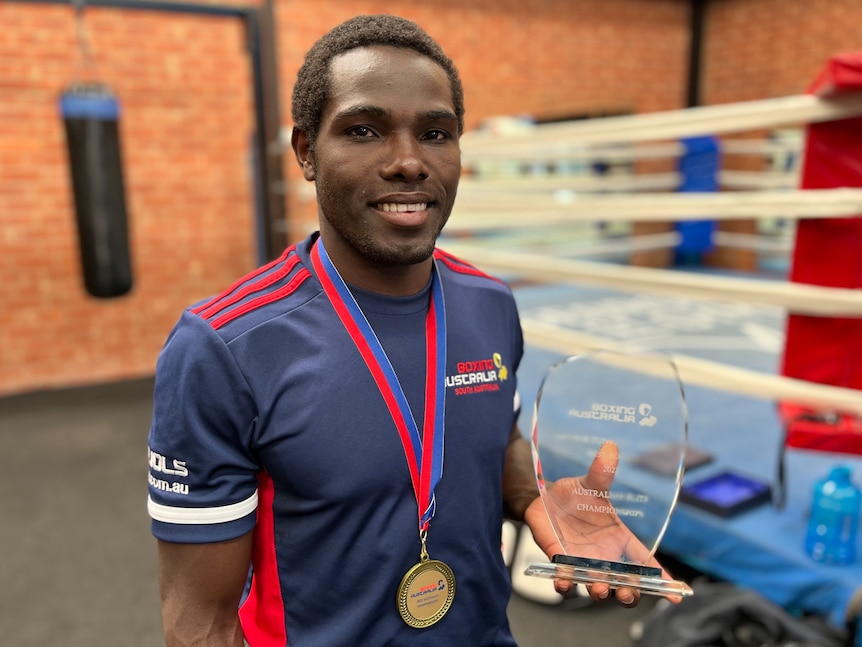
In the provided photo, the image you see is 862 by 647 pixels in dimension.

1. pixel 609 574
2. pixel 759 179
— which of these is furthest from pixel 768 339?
pixel 609 574

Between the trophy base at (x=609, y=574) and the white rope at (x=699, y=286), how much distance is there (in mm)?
967

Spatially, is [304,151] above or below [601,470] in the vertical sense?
above

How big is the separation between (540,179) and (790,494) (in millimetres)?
3465

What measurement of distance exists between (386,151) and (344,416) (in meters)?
0.31

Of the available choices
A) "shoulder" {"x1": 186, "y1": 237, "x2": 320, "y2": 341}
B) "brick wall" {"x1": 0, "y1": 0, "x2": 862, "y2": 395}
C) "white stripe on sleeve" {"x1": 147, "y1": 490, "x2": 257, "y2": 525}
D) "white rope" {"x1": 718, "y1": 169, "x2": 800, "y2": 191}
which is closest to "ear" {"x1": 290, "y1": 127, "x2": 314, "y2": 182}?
"shoulder" {"x1": 186, "y1": 237, "x2": 320, "y2": 341}

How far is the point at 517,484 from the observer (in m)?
1.07

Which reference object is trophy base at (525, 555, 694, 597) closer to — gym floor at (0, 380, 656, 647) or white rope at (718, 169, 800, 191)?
gym floor at (0, 380, 656, 647)

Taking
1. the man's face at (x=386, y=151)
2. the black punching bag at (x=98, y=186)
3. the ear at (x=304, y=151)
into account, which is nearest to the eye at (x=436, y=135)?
the man's face at (x=386, y=151)

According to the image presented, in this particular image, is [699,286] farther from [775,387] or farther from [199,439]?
[199,439]

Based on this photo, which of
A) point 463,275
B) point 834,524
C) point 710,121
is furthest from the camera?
point 710,121

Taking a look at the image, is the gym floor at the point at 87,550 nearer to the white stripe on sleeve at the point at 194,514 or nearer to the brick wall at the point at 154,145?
the brick wall at the point at 154,145

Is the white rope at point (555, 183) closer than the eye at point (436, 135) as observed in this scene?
No

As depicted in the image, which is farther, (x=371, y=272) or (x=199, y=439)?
(x=371, y=272)

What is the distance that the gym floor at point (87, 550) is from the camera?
1895 millimetres
